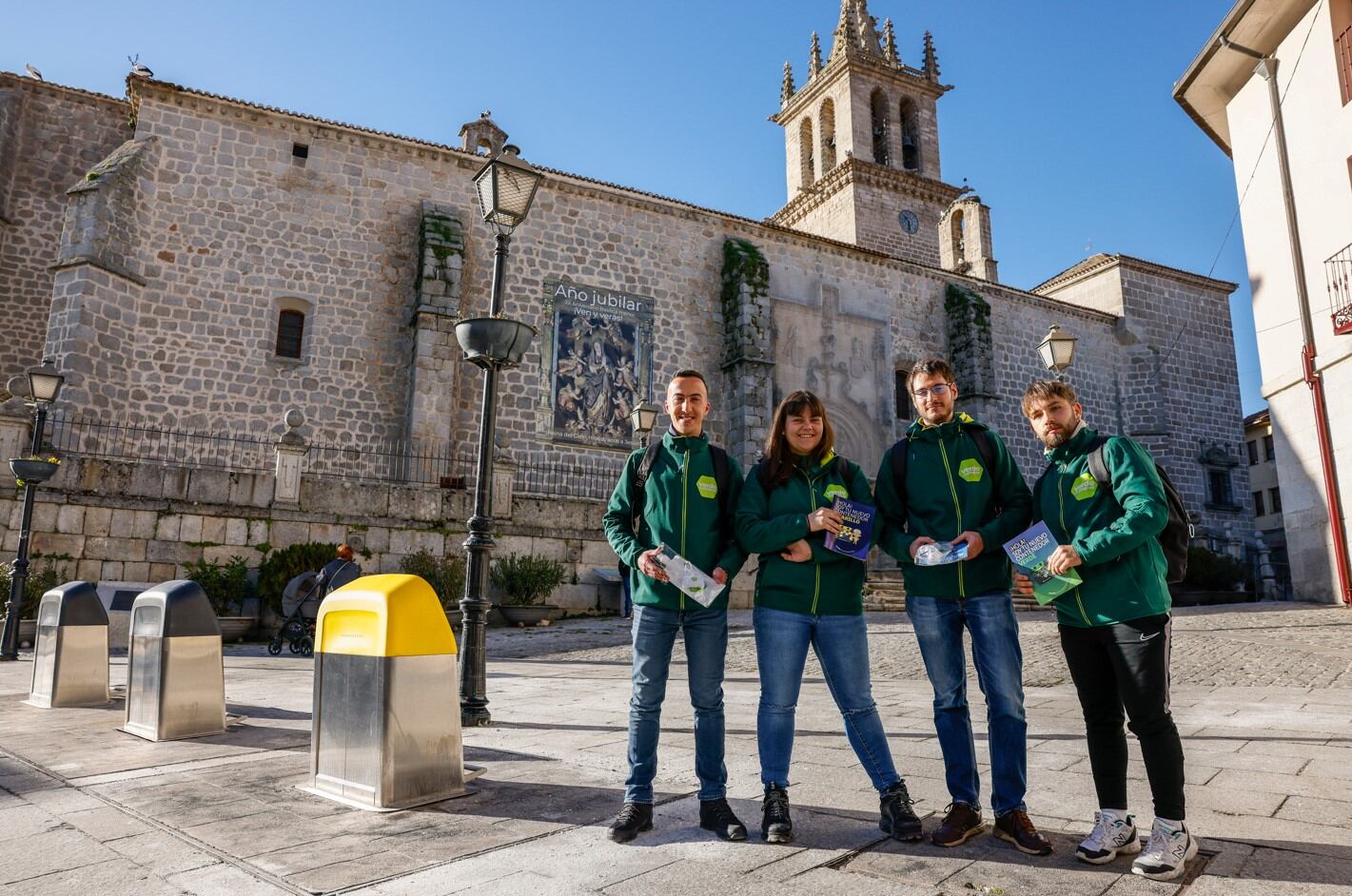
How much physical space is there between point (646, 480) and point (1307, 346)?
561 inches

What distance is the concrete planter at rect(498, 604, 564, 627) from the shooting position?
1385cm

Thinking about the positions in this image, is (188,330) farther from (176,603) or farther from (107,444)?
(176,603)

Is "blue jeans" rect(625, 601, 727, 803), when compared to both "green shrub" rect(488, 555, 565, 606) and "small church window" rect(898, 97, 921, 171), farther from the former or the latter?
"small church window" rect(898, 97, 921, 171)

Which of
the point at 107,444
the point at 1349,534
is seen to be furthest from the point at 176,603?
the point at 1349,534

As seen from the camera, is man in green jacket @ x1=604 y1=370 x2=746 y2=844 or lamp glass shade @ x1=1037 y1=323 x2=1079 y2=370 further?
lamp glass shade @ x1=1037 y1=323 x2=1079 y2=370

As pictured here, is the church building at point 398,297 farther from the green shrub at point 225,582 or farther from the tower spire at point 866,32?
the tower spire at point 866,32

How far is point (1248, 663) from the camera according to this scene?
8.24 metres

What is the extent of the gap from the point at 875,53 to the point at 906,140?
3778mm

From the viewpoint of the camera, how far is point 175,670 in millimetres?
5016

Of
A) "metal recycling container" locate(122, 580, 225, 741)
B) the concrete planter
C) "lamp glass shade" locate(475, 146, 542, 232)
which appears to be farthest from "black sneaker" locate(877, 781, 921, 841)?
the concrete planter

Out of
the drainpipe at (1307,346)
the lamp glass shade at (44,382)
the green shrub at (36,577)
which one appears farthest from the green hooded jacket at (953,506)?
the drainpipe at (1307,346)

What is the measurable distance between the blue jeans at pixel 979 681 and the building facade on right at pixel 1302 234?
504 inches

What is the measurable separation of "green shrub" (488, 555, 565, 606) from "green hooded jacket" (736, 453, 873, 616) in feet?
37.1

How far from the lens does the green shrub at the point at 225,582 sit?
39.2 ft
